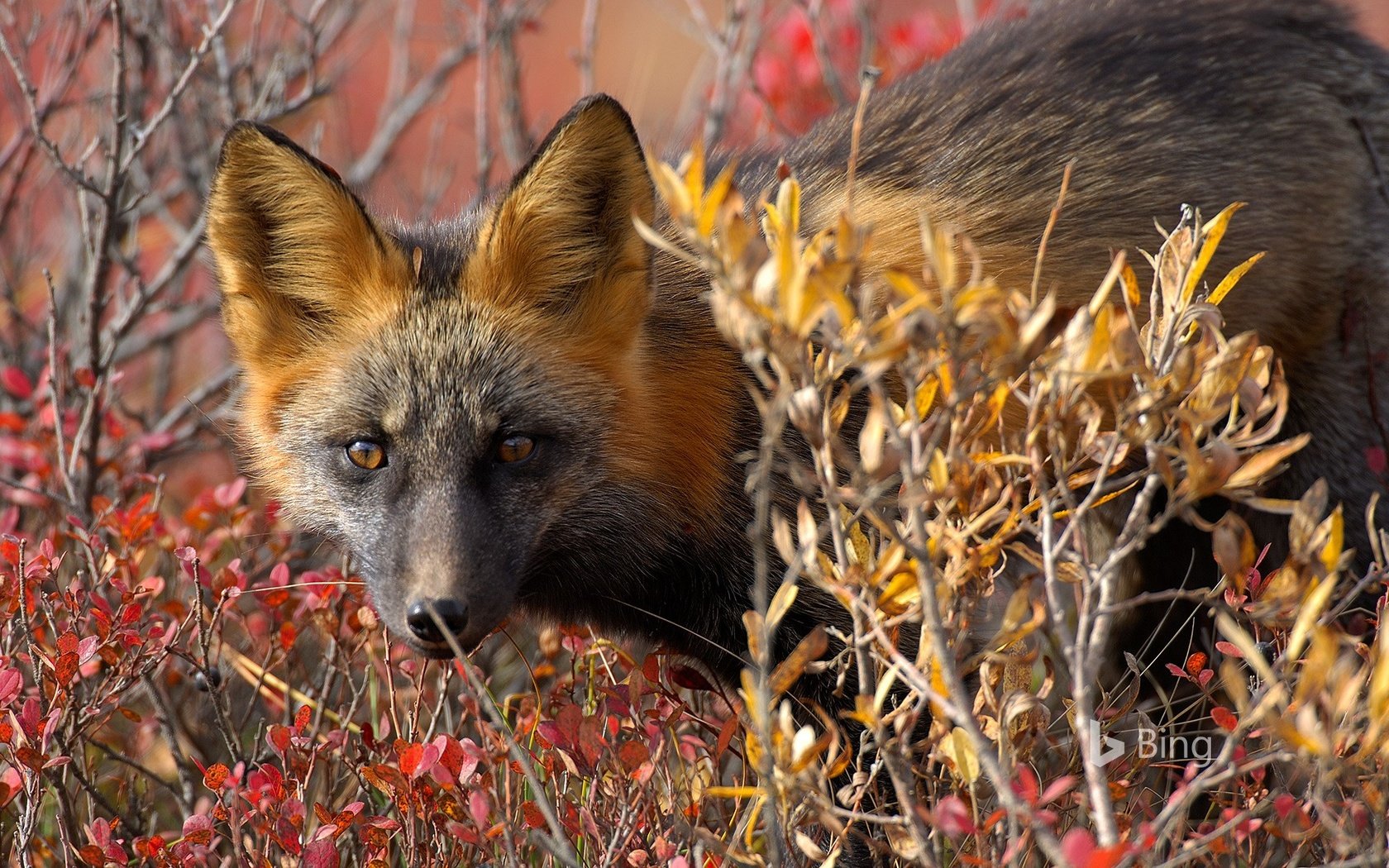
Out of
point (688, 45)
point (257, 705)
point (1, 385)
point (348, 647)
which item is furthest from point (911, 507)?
point (688, 45)

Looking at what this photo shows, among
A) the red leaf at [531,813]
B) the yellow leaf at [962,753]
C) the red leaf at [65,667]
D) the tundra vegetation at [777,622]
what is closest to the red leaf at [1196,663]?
the tundra vegetation at [777,622]

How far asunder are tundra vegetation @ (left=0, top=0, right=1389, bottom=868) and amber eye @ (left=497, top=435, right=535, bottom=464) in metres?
0.64

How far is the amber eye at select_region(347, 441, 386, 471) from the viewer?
361 cm

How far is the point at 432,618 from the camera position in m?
3.15

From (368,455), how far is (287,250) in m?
0.68

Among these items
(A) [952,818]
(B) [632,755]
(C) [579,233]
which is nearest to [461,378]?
(C) [579,233]

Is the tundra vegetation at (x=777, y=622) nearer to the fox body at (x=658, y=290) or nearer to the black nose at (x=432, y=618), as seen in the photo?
the black nose at (x=432, y=618)

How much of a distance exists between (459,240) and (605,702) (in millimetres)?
1476

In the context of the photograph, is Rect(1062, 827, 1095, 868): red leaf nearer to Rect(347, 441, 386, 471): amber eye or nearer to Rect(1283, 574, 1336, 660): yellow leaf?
Rect(1283, 574, 1336, 660): yellow leaf

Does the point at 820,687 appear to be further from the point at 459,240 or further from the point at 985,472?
the point at 459,240

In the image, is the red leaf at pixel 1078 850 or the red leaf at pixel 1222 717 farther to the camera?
the red leaf at pixel 1222 717

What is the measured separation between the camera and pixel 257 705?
5.24 m

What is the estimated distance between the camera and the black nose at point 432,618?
10.4 ft

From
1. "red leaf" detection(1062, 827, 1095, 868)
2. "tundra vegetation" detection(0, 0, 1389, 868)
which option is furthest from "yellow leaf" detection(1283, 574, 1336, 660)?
"red leaf" detection(1062, 827, 1095, 868)
